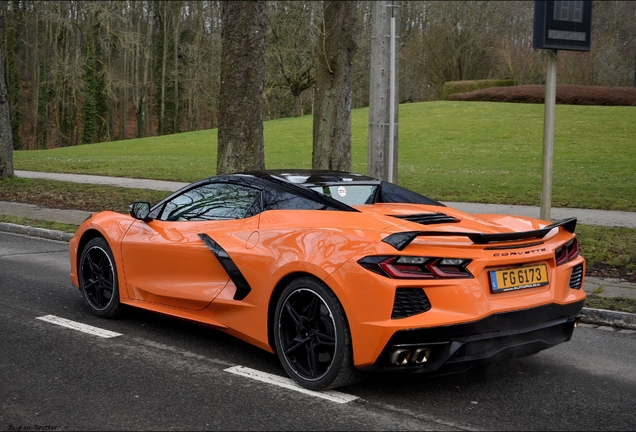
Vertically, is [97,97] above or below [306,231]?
above

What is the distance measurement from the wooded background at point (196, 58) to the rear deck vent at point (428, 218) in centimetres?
4278

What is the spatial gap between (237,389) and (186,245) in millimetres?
1344

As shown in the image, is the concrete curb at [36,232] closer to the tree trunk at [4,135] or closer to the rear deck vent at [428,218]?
the tree trunk at [4,135]

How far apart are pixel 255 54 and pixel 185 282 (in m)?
7.97

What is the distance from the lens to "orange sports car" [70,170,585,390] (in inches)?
171

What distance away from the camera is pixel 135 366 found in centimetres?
534

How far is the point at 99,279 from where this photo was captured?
265 inches

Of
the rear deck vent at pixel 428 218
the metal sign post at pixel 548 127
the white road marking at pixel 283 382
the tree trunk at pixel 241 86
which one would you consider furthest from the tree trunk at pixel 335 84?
the white road marking at pixel 283 382

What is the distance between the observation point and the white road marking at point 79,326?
245 inches

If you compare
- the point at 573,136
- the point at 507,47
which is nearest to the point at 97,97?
the point at 507,47

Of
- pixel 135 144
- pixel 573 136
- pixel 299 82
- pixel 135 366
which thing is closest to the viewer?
pixel 135 366

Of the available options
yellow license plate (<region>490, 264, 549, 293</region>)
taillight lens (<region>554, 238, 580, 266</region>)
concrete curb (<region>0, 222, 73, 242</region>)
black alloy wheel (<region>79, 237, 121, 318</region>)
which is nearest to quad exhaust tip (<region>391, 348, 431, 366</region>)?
yellow license plate (<region>490, 264, 549, 293</region>)

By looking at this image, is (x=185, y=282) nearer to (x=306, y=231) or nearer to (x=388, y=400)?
(x=306, y=231)

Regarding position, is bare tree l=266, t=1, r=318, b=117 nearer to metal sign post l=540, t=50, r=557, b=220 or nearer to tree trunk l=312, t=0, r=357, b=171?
tree trunk l=312, t=0, r=357, b=171
